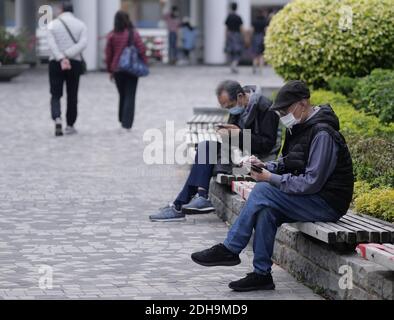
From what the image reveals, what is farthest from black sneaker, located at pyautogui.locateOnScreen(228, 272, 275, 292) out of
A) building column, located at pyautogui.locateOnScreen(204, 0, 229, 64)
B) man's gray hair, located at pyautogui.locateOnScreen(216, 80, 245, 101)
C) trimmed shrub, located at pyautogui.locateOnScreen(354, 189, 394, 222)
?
building column, located at pyautogui.locateOnScreen(204, 0, 229, 64)

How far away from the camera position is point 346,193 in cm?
807

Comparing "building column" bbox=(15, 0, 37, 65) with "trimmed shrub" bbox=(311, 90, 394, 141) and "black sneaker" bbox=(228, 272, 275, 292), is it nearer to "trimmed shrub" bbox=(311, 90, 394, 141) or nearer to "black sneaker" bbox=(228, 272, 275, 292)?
"trimmed shrub" bbox=(311, 90, 394, 141)

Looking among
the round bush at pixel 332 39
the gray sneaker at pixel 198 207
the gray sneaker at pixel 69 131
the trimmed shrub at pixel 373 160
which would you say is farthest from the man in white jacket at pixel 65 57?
the trimmed shrub at pixel 373 160

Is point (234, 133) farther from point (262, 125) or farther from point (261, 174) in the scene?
point (261, 174)

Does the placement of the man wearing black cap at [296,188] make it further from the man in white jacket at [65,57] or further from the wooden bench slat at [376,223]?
the man in white jacket at [65,57]

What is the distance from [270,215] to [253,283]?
46 centimetres

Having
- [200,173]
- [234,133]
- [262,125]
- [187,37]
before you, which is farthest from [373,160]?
[187,37]

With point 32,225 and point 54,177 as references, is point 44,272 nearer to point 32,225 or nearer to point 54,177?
point 32,225

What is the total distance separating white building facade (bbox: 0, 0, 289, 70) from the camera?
109 ft

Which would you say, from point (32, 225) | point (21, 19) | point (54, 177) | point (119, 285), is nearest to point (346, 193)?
point (119, 285)

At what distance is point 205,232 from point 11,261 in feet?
6.46

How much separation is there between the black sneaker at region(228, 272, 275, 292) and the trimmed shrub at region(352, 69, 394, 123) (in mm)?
4234

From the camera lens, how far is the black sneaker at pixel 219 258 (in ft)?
27.2

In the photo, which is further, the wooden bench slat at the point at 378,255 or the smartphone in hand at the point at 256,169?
the smartphone in hand at the point at 256,169
